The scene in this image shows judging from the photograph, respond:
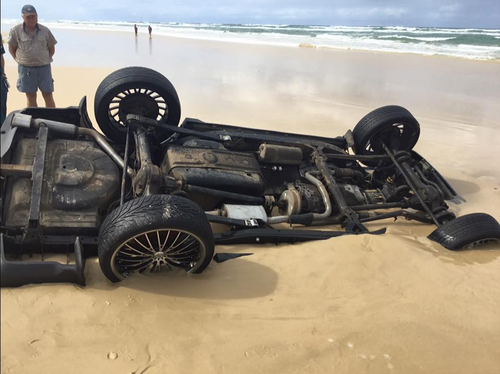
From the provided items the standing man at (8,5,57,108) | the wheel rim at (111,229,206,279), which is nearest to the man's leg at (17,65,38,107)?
the standing man at (8,5,57,108)

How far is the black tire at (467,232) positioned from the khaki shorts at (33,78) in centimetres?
611

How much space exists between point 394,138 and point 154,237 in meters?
3.96

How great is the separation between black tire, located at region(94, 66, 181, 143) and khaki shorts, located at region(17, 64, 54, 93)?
251 centimetres

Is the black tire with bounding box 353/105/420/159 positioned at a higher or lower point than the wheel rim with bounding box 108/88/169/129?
lower

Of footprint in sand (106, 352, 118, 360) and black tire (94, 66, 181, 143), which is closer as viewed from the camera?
footprint in sand (106, 352, 118, 360)

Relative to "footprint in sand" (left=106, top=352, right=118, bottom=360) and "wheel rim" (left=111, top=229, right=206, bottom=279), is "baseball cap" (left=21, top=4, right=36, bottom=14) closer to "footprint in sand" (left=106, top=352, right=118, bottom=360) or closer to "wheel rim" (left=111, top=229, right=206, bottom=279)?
"wheel rim" (left=111, top=229, right=206, bottom=279)

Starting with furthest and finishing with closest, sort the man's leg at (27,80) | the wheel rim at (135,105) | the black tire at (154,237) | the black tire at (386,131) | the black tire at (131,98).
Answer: the man's leg at (27,80)
the black tire at (386,131)
the wheel rim at (135,105)
the black tire at (131,98)
the black tire at (154,237)

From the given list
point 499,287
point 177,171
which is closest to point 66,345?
point 177,171

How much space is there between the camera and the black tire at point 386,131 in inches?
220

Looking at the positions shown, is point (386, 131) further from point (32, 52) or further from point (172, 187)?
point (32, 52)

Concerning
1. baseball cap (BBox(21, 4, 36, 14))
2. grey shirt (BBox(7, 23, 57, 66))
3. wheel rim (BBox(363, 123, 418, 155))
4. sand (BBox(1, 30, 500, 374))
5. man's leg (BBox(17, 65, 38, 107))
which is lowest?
sand (BBox(1, 30, 500, 374))

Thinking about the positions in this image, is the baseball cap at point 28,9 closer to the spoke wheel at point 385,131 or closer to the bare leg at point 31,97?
the bare leg at point 31,97

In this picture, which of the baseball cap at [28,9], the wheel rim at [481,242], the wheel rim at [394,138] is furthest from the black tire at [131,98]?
the wheel rim at [481,242]

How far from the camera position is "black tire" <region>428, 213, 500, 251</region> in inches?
165
